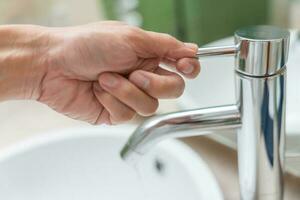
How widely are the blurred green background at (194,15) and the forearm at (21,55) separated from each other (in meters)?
0.43

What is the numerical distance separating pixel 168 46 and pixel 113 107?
11 centimetres

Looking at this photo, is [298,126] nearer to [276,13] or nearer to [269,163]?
[269,163]

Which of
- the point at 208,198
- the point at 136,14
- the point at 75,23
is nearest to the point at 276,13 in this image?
the point at 136,14

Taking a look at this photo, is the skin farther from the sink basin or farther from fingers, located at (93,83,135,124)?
the sink basin

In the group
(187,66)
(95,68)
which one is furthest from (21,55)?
(187,66)

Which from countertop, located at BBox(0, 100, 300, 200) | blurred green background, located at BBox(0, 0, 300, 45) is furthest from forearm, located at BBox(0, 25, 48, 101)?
blurred green background, located at BBox(0, 0, 300, 45)

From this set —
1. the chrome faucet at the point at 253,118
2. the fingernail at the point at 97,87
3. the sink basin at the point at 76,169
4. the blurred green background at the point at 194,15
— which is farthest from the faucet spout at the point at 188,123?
the blurred green background at the point at 194,15

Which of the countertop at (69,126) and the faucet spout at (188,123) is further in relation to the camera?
the countertop at (69,126)

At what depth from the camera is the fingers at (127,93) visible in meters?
0.48

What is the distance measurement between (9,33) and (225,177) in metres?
0.35

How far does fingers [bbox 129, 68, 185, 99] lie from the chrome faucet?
0.04 meters

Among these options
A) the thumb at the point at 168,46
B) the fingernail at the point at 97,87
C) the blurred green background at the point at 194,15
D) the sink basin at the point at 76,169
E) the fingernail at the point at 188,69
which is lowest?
the sink basin at the point at 76,169

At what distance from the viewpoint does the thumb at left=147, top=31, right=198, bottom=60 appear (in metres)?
0.45

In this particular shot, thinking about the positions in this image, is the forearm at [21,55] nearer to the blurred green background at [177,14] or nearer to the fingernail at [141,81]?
the fingernail at [141,81]
